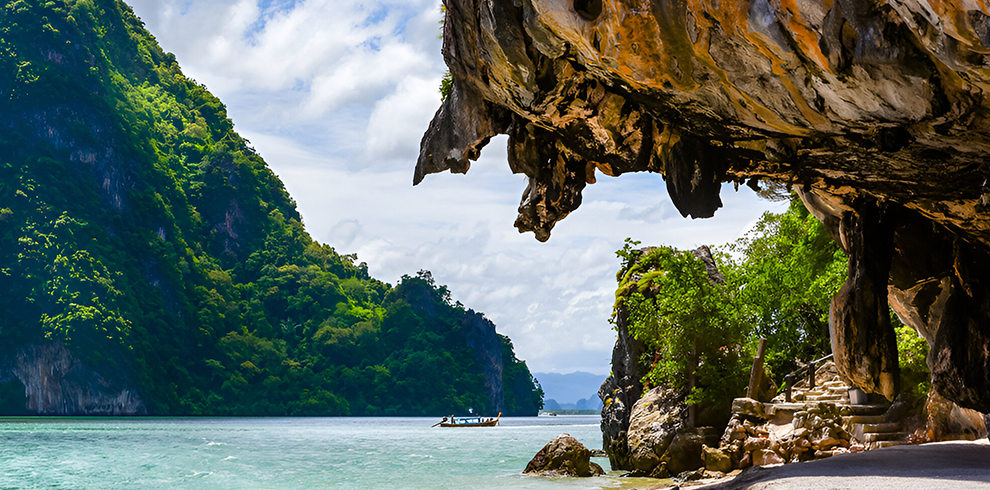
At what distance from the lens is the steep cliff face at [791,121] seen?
5762 millimetres

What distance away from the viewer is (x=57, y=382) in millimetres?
67125

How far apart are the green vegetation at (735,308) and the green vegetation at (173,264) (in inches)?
2425

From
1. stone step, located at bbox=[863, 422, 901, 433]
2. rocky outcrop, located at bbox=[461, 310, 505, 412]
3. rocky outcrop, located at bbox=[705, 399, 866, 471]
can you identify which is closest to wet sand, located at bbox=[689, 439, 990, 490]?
rocky outcrop, located at bbox=[705, 399, 866, 471]

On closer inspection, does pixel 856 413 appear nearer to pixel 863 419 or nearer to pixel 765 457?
pixel 863 419

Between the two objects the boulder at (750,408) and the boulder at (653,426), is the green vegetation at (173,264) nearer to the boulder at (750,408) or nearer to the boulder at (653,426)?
the boulder at (653,426)

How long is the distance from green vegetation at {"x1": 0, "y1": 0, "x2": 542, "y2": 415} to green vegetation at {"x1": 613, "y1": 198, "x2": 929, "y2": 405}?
202 feet

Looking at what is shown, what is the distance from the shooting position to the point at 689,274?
22.6 meters

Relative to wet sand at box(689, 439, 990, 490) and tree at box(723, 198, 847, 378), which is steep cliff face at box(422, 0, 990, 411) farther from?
tree at box(723, 198, 847, 378)

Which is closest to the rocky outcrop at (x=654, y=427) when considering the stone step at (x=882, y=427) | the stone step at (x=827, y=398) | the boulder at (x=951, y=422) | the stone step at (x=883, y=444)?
the stone step at (x=827, y=398)

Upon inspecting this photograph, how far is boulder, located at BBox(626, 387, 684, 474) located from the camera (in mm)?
21000

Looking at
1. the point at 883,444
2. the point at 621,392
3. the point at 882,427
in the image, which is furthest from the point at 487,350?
the point at 883,444

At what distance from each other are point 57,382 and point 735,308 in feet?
214

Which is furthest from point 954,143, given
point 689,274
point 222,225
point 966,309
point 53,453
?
point 222,225

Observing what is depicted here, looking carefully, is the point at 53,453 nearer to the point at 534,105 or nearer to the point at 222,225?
the point at 534,105
